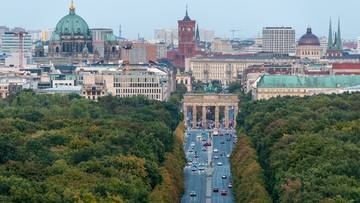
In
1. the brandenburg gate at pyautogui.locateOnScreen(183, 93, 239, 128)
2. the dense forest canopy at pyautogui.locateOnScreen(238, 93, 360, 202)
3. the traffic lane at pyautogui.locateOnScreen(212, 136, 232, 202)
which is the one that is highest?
the dense forest canopy at pyautogui.locateOnScreen(238, 93, 360, 202)

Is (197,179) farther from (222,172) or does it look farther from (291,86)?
(291,86)

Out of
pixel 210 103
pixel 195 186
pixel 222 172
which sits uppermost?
pixel 210 103

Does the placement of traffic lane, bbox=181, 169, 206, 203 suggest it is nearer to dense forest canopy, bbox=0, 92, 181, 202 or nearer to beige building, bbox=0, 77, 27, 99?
dense forest canopy, bbox=0, 92, 181, 202

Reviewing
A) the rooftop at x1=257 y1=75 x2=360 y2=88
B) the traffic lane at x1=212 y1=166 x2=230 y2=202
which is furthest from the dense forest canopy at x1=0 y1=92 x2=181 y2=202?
the rooftop at x1=257 y1=75 x2=360 y2=88

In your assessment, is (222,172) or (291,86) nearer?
(222,172)

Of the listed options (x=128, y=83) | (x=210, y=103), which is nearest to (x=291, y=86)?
(x=210, y=103)

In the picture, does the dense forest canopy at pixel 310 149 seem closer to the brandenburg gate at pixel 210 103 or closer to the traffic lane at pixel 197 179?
the traffic lane at pixel 197 179

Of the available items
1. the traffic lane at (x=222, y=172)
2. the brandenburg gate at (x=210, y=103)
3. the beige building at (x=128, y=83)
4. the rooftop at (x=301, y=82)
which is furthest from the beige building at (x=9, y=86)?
the traffic lane at (x=222, y=172)
